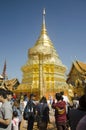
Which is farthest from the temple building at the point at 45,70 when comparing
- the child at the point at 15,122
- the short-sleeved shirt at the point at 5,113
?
the short-sleeved shirt at the point at 5,113

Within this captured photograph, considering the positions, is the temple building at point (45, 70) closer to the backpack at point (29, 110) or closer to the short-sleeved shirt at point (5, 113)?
the backpack at point (29, 110)

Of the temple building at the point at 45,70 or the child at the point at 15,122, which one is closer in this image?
the child at the point at 15,122

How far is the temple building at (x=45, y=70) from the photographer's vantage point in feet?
115

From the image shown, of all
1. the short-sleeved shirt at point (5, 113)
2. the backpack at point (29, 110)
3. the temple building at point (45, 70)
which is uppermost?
the temple building at point (45, 70)

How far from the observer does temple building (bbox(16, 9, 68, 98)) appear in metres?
35.1

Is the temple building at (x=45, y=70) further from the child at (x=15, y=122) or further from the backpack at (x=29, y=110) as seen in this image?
the child at (x=15, y=122)

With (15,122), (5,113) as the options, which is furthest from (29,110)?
(5,113)

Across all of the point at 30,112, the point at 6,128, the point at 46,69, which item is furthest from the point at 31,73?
the point at 6,128

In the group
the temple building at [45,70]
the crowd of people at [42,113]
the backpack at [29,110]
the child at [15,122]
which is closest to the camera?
the crowd of people at [42,113]

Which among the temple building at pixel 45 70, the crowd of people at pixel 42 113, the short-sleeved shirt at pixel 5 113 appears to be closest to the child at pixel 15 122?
the crowd of people at pixel 42 113

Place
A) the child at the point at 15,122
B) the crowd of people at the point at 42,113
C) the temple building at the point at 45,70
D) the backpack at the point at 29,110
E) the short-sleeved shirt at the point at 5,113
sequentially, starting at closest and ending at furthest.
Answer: the crowd of people at the point at 42,113, the short-sleeved shirt at the point at 5,113, the child at the point at 15,122, the backpack at the point at 29,110, the temple building at the point at 45,70

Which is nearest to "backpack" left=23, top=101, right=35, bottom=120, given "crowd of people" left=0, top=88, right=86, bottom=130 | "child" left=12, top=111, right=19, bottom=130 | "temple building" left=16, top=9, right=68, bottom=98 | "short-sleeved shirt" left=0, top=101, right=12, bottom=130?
"crowd of people" left=0, top=88, right=86, bottom=130

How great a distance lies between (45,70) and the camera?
36.9 metres

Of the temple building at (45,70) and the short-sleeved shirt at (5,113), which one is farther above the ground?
the temple building at (45,70)
